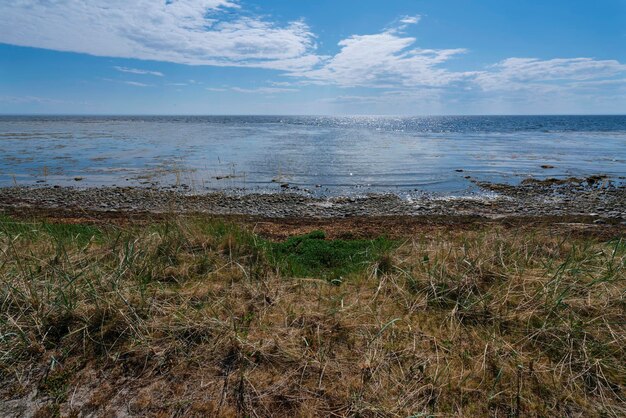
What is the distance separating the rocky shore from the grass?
292 inches

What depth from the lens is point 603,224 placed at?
10656 millimetres

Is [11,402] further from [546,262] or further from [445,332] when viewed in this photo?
[546,262]

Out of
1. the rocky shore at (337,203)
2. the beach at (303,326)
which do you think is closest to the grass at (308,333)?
the beach at (303,326)

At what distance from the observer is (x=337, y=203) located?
573 inches

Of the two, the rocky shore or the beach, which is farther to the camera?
the rocky shore

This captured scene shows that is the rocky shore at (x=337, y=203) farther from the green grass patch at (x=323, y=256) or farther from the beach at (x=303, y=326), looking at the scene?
the beach at (x=303, y=326)

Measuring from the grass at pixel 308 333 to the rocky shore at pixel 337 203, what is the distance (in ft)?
24.3

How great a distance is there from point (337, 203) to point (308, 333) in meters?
11.1

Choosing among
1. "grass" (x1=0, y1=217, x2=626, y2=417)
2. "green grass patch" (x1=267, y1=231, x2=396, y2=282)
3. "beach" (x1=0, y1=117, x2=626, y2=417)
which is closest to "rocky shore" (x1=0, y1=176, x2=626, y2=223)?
"green grass patch" (x1=267, y1=231, x2=396, y2=282)

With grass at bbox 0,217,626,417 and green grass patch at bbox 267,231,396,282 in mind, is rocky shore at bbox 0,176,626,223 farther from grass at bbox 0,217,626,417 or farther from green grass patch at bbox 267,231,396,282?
grass at bbox 0,217,626,417

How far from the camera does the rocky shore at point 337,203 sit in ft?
41.9

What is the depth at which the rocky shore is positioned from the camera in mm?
12766

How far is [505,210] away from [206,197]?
11773 mm

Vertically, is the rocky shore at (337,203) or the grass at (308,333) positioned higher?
the grass at (308,333)
